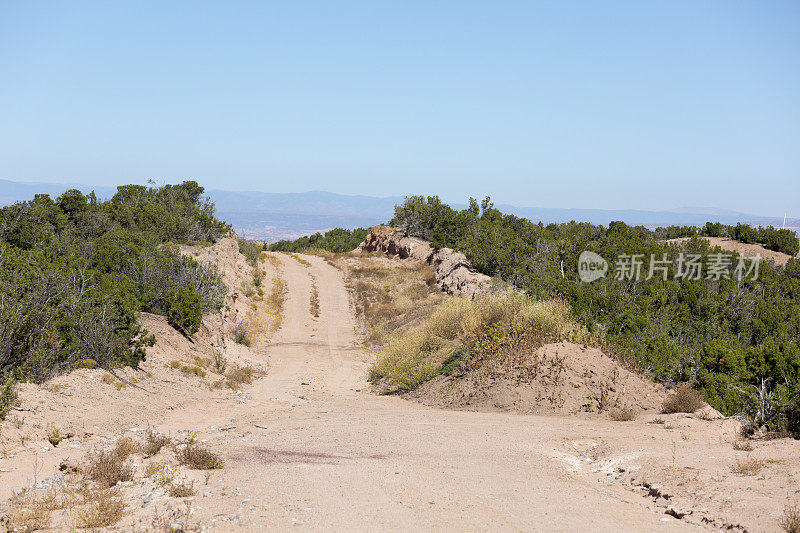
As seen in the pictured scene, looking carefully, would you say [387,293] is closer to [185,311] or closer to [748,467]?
[185,311]

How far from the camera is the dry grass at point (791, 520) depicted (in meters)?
4.49

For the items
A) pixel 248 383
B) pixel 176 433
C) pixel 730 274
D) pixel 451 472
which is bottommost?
pixel 248 383

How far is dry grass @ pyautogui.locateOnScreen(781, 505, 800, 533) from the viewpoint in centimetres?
449

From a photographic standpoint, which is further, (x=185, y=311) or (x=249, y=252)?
(x=249, y=252)

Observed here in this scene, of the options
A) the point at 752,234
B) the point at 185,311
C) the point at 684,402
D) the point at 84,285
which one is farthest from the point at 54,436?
the point at 752,234

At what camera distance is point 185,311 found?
15.7 metres

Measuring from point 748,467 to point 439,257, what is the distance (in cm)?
2717

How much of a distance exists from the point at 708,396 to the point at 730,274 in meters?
16.6

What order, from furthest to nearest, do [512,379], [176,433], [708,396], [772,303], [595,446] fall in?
[772,303], [512,379], [708,396], [176,433], [595,446]

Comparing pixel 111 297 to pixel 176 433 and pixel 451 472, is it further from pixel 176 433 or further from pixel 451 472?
pixel 451 472

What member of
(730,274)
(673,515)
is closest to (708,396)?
(673,515)

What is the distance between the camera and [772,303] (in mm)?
18688

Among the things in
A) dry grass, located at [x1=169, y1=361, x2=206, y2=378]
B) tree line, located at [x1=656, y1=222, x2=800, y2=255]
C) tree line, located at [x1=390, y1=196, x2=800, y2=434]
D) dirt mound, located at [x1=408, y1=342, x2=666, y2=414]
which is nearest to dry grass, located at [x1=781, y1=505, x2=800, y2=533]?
tree line, located at [x1=390, y1=196, x2=800, y2=434]

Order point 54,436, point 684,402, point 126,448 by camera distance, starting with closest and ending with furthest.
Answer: point 126,448 < point 54,436 < point 684,402
